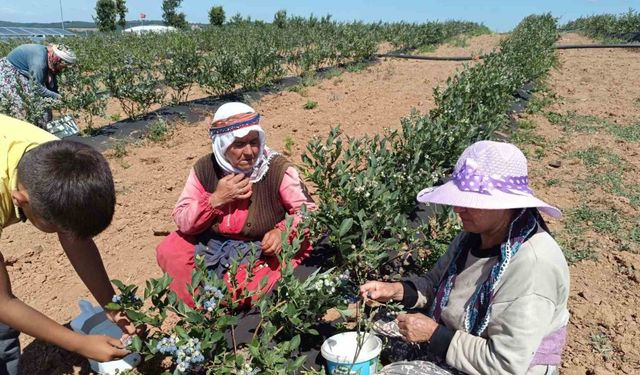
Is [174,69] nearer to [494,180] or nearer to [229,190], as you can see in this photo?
[229,190]

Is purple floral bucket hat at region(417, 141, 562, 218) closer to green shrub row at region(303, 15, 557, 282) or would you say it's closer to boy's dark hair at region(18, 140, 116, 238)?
green shrub row at region(303, 15, 557, 282)

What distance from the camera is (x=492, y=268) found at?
162cm

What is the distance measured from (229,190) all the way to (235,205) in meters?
0.20

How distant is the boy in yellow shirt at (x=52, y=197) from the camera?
4.43ft

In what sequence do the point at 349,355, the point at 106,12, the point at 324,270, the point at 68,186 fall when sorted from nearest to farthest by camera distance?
the point at 68,186, the point at 349,355, the point at 324,270, the point at 106,12

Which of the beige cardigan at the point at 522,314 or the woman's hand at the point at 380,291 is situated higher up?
the beige cardigan at the point at 522,314

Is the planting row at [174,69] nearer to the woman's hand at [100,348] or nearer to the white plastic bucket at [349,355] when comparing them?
the woman's hand at [100,348]

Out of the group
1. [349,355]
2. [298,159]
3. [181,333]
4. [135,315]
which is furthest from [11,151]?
[298,159]

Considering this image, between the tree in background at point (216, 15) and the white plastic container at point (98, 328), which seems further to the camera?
the tree in background at point (216, 15)

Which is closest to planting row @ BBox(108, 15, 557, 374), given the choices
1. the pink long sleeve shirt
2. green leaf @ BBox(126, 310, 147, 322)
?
green leaf @ BBox(126, 310, 147, 322)

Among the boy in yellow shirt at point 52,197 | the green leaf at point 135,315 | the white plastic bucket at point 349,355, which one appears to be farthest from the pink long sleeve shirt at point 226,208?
the green leaf at point 135,315

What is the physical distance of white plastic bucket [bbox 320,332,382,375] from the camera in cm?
176

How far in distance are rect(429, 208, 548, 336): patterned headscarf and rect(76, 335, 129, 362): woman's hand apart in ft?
3.78

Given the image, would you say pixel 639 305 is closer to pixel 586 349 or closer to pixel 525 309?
pixel 586 349
